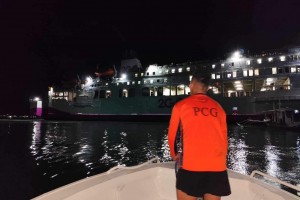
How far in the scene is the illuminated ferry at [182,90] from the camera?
32.7 meters

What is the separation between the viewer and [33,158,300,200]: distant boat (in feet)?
8.00

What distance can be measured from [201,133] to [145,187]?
172 centimetres

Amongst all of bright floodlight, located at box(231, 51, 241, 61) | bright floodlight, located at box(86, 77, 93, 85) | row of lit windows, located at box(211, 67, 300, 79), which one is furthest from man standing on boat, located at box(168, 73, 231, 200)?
bright floodlight, located at box(86, 77, 93, 85)

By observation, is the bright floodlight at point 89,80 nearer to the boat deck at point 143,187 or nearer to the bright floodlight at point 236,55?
the bright floodlight at point 236,55

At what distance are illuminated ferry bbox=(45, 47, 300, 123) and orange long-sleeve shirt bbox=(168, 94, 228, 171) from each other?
29.2 meters

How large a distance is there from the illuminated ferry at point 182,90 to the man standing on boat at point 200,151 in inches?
1149

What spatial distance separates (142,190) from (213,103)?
1.82 metres

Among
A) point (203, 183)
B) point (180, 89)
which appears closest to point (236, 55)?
point (180, 89)

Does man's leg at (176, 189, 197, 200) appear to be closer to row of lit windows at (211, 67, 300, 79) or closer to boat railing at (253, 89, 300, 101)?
boat railing at (253, 89, 300, 101)

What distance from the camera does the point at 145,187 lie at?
319 centimetres

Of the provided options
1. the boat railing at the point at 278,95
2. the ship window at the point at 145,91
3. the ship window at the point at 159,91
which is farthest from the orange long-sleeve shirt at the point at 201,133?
the ship window at the point at 145,91

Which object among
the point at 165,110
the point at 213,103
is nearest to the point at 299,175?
the point at 213,103

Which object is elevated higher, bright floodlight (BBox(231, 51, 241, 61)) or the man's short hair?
bright floodlight (BBox(231, 51, 241, 61))

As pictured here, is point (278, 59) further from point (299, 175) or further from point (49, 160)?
point (49, 160)
